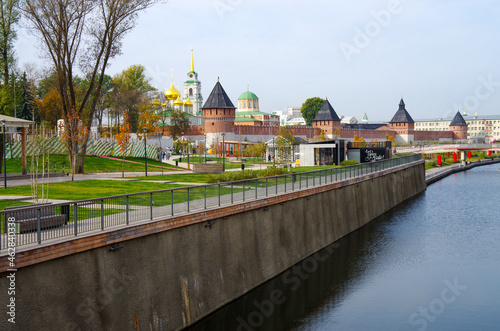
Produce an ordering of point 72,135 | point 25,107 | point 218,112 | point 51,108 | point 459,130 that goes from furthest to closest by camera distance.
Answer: point 459,130, point 218,112, point 51,108, point 25,107, point 72,135

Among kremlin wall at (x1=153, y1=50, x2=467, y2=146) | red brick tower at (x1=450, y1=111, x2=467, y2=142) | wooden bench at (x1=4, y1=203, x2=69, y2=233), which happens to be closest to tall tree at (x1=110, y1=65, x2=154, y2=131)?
kremlin wall at (x1=153, y1=50, x2=467, y2=146)

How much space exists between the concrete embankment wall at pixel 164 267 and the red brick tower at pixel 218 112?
84214 millimetres

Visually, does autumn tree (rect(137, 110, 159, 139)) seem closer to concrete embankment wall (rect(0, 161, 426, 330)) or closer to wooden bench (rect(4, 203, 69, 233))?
concrete embankment wall (rect(0, 161, 426, 330))

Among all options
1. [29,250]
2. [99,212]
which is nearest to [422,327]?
[99,212]

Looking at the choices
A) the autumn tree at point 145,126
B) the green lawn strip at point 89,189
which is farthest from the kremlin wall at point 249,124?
the green lawn strip at point 89,189

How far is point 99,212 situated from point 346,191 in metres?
20.8

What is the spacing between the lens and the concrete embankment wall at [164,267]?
1192 centimetres

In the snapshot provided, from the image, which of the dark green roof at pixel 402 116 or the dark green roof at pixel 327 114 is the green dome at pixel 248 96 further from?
the dark green roof at pixel 327 114

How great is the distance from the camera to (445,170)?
8550cm

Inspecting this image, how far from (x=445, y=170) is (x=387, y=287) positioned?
225ft

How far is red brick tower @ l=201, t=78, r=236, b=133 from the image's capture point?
110 m

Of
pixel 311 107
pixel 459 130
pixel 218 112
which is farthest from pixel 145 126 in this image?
pixel 459 130

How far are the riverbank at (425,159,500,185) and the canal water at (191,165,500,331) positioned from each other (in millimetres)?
38053

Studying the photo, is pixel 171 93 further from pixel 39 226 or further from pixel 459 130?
pixel 39 226
